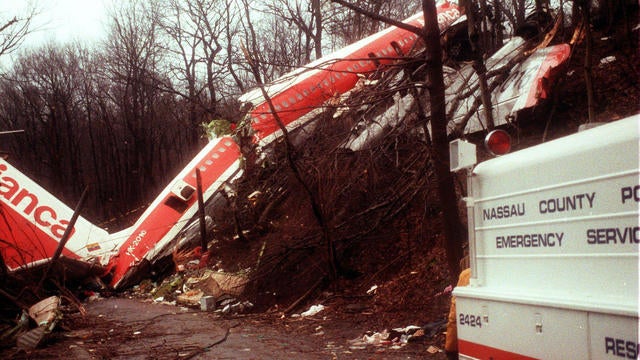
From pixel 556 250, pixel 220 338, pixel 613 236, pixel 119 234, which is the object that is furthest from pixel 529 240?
pixel 119 234

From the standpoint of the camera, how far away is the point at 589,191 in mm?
3152

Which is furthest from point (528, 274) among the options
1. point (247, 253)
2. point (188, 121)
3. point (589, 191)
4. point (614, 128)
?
point (188, 121)

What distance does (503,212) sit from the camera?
12.8 ft

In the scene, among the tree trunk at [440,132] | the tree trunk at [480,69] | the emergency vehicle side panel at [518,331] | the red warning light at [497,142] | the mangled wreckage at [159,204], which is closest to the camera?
the emergency vehicle side panel at [518,331]

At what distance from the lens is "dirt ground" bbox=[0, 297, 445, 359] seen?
746 cm

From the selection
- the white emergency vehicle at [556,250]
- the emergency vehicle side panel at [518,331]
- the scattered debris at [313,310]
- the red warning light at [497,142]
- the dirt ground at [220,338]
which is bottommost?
the dirt ground at [220,338]

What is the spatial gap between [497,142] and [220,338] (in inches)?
231

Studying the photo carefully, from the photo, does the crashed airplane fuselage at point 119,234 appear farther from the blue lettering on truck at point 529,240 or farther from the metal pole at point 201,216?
the blue lettering on truck at point 529,240

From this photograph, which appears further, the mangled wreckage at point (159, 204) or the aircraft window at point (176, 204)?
the aircraft window at point (176, 204)

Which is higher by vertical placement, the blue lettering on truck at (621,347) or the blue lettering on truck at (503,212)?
the blue lettering on truck at (503,212)

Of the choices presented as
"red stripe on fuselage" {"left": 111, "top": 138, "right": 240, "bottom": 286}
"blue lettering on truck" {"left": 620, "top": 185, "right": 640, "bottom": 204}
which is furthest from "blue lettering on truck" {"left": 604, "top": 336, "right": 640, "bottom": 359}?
"red stripe on fuselage" {"left": 111, "top": 138, "right": 240, "bottom": 286}

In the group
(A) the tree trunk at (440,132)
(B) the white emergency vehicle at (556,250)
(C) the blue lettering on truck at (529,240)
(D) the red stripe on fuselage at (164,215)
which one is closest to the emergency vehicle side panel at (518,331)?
(B) the white emergency vehicle at (556,250)

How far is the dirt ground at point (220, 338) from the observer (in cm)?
746

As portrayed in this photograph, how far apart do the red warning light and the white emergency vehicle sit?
0.07 metres
